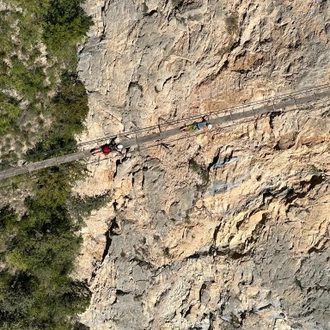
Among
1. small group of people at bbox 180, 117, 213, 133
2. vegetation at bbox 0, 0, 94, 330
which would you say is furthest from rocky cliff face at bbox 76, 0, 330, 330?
vegetation at bbox 0, 0, 94, 330

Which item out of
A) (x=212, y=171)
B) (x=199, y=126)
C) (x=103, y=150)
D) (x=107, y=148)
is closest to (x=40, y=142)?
(x=103, y=150)

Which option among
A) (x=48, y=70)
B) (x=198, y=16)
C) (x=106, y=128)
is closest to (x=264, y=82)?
(x=198, y=16)

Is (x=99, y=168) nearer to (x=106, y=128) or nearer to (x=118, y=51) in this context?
(x=106, y=128)

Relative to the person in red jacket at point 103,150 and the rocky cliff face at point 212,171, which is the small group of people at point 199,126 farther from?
the person in red jacket at point 103,150

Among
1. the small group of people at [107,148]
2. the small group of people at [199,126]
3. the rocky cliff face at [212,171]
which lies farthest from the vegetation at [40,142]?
the small group of people at [199,126]

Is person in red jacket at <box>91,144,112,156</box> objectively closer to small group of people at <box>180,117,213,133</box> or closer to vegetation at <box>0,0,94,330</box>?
vegetation at <box>0,0,94,330</box>

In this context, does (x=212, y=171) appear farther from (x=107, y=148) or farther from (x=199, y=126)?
(x=107, y=148)

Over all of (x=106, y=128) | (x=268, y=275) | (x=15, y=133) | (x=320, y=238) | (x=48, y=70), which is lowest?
(x=268, y=275)
